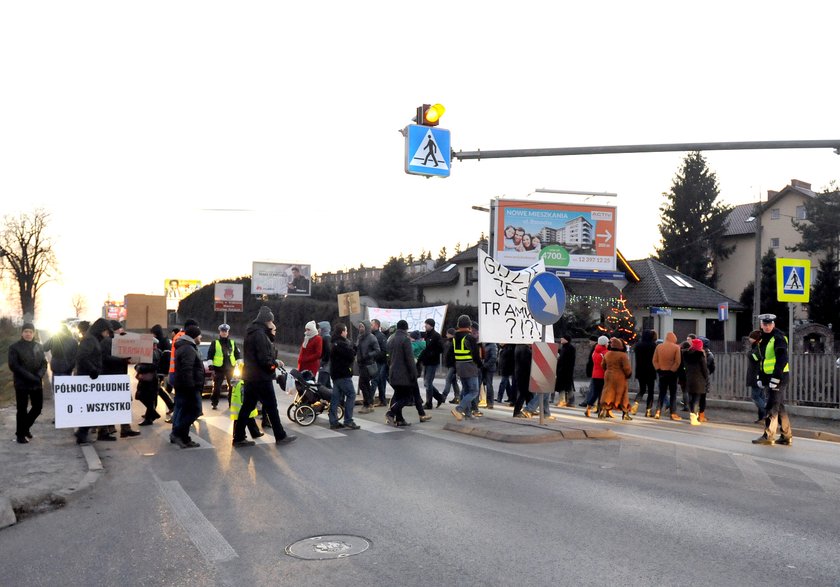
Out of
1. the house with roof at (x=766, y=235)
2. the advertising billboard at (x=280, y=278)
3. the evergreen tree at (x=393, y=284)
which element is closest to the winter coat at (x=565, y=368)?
the evergreen tree at (x=393, y=284)

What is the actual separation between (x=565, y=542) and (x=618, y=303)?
32164mm

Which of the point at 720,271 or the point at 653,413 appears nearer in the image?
the point at 653,413

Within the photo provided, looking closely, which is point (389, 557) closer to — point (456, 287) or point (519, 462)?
point (519, 462)

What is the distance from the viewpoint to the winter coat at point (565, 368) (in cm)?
1705

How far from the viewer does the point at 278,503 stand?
280 inches

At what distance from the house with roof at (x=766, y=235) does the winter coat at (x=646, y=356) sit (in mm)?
49004

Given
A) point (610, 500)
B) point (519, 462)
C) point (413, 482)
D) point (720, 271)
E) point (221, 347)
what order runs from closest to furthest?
point (610, 500)
point (413, 482)
point (519, 462)
point (221, 347)
point (720, 271)

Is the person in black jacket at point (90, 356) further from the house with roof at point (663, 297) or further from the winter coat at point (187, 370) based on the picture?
the house with roof at point (663, 297)

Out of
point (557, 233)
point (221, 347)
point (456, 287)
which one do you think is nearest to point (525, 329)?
point (221, 347)

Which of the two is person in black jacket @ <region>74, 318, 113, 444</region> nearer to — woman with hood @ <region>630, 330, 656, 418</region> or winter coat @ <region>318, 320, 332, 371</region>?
winter coat @ <region>318, 320, 332, 371</region>

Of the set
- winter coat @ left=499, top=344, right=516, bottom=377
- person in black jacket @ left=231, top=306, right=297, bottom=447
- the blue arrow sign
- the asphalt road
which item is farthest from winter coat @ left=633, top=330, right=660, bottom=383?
person in black jacket @ left=231, top=306, right=297, bottom=447

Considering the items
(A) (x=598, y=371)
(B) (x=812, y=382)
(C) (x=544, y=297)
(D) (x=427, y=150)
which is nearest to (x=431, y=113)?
(D) (x=427, y=150)

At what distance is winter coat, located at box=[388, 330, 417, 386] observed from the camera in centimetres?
1269

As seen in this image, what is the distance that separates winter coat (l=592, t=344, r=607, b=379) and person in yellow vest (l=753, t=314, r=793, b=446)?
5.25 metres
